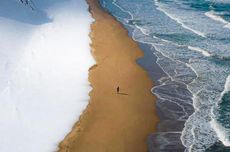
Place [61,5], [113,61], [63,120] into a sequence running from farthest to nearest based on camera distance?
1. [61,5]
2. [113,61]
3. [63,120]

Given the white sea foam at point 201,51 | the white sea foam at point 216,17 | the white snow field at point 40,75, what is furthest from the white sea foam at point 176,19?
the white snow field at point 40,75

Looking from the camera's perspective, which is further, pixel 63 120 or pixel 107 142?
pixel 63 120

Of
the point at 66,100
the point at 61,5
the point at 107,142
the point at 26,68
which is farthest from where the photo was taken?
the point at 61,5

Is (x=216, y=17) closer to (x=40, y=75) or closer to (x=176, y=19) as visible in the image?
(x=176, y=19)

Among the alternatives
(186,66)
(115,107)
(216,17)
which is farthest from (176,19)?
(115,107)

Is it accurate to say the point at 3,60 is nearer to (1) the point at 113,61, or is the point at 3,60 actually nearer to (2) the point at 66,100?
(2) the point at 66,100

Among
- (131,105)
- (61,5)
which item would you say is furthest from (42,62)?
(61,5)
